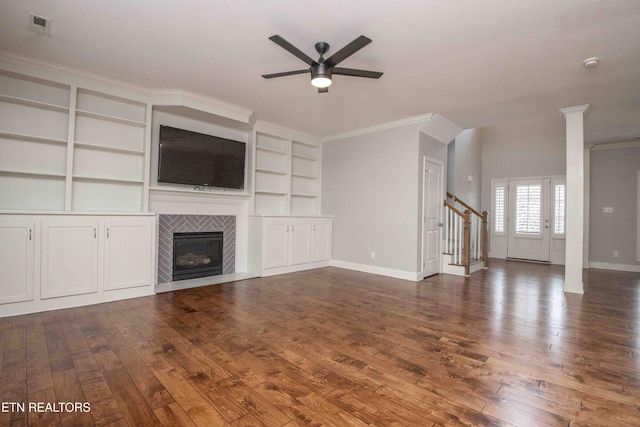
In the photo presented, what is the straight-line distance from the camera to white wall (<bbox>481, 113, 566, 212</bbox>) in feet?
23.2

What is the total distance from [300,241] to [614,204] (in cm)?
664

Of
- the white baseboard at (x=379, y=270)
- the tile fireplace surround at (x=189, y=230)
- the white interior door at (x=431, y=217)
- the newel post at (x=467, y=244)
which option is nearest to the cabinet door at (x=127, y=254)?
the tile fireplace surround at (x=189, y=230)

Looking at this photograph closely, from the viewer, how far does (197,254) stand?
15.8 feet

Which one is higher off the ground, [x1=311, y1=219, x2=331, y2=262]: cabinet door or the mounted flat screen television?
the mounted flat screen television

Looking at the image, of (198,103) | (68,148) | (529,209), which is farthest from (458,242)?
(68,148)

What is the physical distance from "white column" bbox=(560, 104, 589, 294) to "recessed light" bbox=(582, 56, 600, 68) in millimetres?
1437

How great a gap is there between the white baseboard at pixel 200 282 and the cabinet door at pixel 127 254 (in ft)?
1.20

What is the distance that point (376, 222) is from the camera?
5484 millimetres

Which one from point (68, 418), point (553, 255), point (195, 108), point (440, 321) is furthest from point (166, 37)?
point (553, 255)

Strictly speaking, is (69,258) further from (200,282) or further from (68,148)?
(200,282)

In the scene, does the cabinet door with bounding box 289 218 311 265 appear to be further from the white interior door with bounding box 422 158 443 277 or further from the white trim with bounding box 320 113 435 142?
the white interior door with bounding box 422 158 443 277

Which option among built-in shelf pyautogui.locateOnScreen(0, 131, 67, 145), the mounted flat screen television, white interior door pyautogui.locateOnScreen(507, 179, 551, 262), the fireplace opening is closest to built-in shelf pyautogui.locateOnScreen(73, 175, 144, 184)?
the mounted flat screen television

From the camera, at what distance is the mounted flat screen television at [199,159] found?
4.25m

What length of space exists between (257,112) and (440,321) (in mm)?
3912
